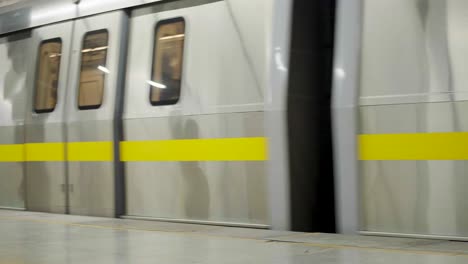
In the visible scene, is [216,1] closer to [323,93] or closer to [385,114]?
[323,93]

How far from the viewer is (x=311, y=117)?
7199mm

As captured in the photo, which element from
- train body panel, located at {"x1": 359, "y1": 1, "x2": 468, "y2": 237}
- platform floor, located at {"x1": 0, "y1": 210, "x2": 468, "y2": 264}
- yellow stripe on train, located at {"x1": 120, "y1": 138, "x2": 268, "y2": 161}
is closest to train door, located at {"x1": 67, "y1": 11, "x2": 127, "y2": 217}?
yellow stripe on train, located at {"x1": 120, "y1": 138, "x2": 268, "y2": 161}

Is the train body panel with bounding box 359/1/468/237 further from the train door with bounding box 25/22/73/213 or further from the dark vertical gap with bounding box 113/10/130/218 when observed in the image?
the train door with bounding box 25/22/73/213

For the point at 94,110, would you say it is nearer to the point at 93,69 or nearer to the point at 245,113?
the point at 93,69

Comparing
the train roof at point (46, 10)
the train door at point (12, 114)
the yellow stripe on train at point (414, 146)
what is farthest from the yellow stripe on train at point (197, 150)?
the train door at point (12, 114)

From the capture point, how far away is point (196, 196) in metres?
7.85

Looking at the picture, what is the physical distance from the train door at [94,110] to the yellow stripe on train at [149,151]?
0.08 feet

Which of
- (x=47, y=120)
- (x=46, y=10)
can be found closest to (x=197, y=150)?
(x=47, y=120)

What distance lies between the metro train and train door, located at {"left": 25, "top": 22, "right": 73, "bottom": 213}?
0.03 m

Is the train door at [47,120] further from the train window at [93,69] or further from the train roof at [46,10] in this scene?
the train window at [93,69]

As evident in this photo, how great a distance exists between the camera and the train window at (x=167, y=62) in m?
8.09

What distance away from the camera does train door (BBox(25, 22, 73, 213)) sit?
962 centimetres

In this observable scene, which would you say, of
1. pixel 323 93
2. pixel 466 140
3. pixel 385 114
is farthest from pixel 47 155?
pixel 466 140

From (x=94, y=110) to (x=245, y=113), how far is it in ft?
8.69
